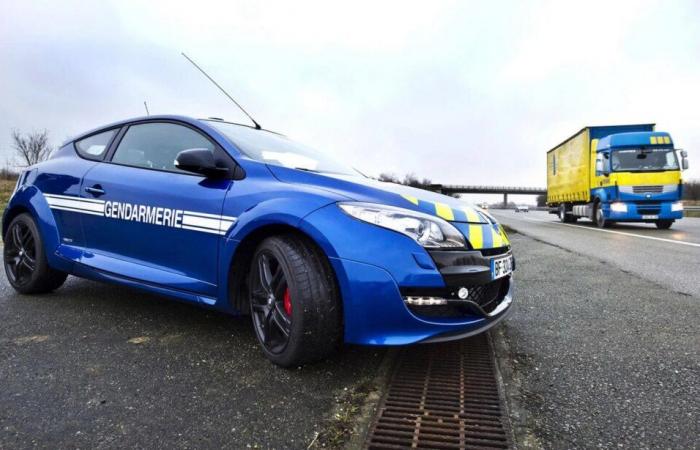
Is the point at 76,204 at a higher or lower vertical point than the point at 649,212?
higher

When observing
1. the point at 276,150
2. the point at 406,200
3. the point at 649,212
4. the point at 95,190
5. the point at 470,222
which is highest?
the point at 276,150

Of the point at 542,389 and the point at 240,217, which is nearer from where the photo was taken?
the point at 542,389

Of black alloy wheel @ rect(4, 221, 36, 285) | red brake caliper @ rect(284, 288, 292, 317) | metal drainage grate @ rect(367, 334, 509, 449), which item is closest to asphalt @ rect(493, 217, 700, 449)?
metal drainage grate @ rect(367, 334, 509, 449)

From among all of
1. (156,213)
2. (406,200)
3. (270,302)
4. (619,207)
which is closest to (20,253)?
(156,213)

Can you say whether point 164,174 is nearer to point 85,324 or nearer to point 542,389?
point 85,324

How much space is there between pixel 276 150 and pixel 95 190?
1.27 metres

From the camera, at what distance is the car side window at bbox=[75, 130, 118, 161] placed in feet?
10.8

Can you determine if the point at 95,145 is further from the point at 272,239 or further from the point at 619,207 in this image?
the point at 619,207

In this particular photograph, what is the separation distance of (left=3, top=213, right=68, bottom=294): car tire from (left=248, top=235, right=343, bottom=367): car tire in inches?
86.0

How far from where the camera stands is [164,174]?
2.79 metres

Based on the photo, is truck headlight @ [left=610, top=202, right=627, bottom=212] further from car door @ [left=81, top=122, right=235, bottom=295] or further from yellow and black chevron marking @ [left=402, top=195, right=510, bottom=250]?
car door @ [left=81, top=122, right=235, bottom=295]

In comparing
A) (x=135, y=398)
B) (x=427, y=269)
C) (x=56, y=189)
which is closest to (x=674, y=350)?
(x=427, y=269)

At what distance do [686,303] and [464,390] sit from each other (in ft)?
8.69

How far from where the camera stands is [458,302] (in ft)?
6.80
